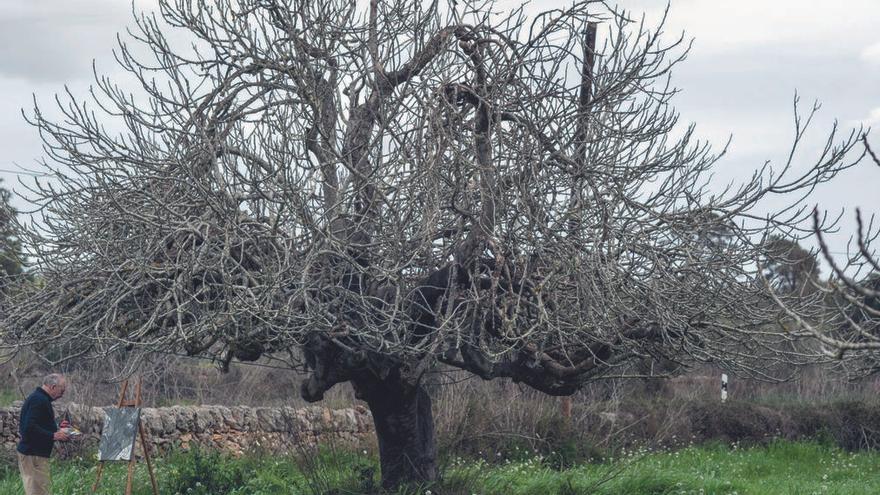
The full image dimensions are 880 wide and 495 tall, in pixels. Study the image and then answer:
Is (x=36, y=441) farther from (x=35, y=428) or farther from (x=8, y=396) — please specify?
(x=8, y=396)

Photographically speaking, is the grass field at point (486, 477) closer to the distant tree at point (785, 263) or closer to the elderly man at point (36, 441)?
the elderly man at point (36, 441)

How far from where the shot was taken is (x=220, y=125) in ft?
33.0

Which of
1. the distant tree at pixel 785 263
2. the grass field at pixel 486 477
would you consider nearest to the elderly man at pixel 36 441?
the grass field at pixel 486 477

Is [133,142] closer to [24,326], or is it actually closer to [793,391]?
[24,326]

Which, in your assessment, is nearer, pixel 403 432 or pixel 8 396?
pixel 403 432

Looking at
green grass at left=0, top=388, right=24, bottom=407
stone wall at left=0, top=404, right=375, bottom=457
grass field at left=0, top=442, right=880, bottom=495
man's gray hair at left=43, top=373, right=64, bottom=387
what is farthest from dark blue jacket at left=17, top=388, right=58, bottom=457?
green grass at left=0, top=388, right=24, bottom=407

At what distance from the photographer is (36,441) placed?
35.9 ft

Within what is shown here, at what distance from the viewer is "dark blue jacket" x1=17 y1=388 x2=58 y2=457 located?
10930 mm

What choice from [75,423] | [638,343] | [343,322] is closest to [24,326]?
[343,322]

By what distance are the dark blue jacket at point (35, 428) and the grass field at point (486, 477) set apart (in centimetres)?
171

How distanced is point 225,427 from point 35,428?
6.58 metres

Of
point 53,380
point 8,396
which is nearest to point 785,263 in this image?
point 53,380

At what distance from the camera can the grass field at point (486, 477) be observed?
11203 mm

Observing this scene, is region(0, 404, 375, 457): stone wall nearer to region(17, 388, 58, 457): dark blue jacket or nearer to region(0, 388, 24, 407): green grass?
region(0, 388, 24, 407): green grass
